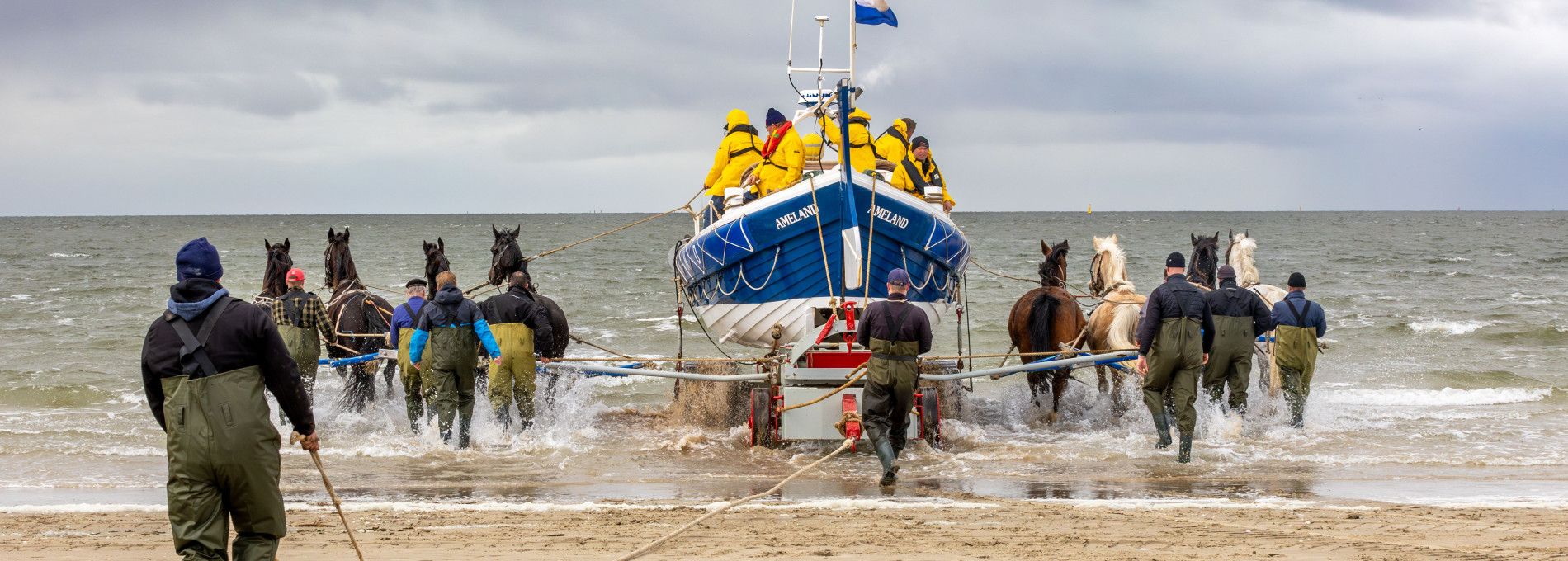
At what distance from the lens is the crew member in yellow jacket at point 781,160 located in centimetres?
1182

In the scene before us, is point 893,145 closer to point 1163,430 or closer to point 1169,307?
point 1169,307

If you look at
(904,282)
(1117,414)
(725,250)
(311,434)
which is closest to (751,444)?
(725,250)

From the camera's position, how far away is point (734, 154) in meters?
13.1

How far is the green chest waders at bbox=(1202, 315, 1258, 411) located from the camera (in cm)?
1089

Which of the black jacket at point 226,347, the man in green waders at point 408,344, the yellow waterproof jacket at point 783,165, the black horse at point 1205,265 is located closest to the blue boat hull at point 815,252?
the yellow waterproof jacket at point 783,165

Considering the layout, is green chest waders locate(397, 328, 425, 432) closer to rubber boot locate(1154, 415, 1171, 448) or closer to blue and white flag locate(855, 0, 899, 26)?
A: blue and white flag locate(855, 0, 899, 26)

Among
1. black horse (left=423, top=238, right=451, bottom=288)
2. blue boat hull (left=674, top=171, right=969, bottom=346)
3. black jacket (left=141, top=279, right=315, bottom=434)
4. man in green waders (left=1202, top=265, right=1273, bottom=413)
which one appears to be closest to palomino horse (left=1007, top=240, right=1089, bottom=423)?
blue boat hull (left=674, top=171, right=969, bottom=346)

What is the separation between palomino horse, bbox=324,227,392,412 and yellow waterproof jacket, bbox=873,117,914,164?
18.2 feet

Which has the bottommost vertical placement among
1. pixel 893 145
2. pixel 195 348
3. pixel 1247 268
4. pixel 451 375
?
pixel 451 375

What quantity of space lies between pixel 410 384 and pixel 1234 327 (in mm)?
→ 7261

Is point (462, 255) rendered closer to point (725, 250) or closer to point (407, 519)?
point (725, 250)

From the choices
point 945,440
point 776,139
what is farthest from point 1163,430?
point 776,139

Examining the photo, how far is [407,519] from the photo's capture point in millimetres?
7648

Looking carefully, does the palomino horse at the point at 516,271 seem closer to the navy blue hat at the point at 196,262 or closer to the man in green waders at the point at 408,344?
the man in green waders at the point at 408,344
